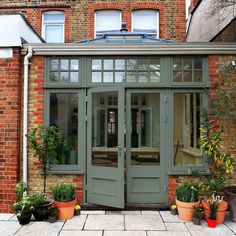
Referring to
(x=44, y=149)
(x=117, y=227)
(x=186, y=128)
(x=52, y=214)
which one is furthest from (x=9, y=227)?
(x=186, y=128)

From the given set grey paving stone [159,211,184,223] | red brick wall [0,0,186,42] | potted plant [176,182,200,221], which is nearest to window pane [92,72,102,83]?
potted plant [176,182,200,221]

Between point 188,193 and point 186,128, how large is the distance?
4.20 ft

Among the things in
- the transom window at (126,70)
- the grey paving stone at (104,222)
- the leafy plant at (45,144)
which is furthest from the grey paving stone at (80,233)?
the transom window at (126,70)

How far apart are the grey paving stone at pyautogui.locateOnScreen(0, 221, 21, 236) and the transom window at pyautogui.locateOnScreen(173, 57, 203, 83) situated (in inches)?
153

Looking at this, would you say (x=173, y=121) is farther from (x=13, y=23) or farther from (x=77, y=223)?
(x=13, y=23)

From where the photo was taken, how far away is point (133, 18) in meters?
9.29

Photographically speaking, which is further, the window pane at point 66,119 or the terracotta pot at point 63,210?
the window pane at point 66,119

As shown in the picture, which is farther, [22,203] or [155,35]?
[155,35]

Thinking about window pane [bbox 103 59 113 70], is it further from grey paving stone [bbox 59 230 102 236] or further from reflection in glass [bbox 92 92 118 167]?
grey paving stone [bbox 59 230 102 236]

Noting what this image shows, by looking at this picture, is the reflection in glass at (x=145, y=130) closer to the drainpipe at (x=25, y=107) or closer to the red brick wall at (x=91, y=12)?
the drainpipe at (x=25, y=107)

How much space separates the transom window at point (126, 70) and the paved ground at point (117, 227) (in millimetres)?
2581

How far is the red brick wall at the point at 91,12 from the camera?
907cm

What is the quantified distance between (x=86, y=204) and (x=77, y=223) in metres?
0.63

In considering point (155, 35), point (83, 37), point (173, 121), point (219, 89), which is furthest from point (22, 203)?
point (155, 35)
